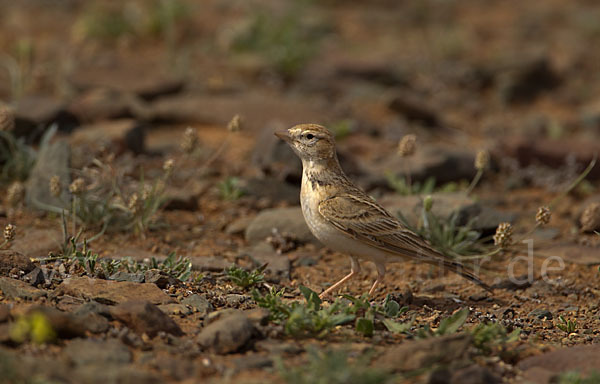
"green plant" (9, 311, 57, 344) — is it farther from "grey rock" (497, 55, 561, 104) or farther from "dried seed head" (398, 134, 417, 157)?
"grey rock" (497, 55, 561, 104)

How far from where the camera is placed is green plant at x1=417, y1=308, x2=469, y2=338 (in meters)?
4.81

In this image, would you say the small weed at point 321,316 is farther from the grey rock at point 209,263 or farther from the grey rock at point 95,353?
the grey rock at point 209,263

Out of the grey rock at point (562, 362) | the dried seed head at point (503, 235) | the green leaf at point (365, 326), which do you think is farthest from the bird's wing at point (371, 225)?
the grey rock at point (562, 362)

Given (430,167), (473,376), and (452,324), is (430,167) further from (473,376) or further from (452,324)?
(473,376)

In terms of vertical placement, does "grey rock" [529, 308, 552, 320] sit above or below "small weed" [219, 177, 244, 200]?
below

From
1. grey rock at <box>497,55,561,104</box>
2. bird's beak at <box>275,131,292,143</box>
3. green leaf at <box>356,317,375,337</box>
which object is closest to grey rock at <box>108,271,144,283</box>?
bird's beak at <box>275,131,292,143</box>

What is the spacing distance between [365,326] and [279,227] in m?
2.50

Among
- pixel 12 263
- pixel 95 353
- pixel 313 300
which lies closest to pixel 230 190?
pixel 12 263

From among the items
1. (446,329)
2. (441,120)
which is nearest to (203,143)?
(441,120)

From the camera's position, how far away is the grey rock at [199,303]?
17.1 feet

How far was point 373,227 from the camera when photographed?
5.94 meters

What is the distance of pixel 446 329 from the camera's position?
196 inches

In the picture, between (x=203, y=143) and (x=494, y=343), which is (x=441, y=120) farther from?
(x=494, y=343)

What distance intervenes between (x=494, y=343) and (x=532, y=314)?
132 cm
